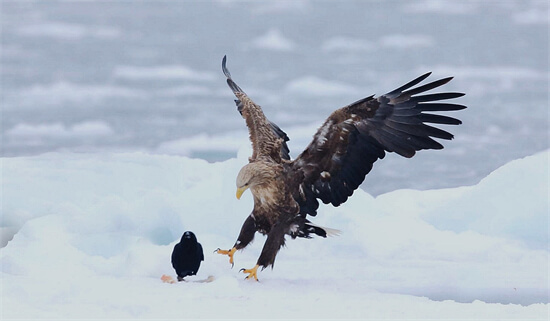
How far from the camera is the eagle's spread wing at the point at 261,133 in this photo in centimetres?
727

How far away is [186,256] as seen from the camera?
685 centimetres

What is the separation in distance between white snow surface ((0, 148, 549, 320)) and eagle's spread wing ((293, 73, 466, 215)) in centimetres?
96

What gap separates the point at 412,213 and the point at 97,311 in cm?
653

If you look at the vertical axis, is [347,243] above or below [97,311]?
above

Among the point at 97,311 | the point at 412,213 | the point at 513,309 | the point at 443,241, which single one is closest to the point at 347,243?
the point at 443,241

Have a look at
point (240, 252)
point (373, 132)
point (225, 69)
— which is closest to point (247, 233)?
point (240, 252)

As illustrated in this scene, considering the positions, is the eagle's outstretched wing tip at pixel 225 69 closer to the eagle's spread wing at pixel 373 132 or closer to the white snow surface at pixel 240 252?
the white snow surface at pixel 240 252

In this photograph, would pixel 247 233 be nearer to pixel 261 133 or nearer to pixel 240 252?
pixel 240 252

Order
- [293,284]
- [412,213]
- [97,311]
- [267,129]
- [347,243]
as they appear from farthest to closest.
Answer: [412,213], [347,243], [267,129], [293,284], [97,311]

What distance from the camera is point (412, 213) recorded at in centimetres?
1130

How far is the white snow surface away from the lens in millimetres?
5824

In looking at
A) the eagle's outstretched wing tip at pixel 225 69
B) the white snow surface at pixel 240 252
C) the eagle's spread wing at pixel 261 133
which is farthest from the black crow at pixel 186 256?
the eagle's outstretched wing tip at pixel 225 69

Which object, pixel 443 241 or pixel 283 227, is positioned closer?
pixel 283 227

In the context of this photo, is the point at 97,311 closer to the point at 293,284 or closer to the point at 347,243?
the point at 293,284
